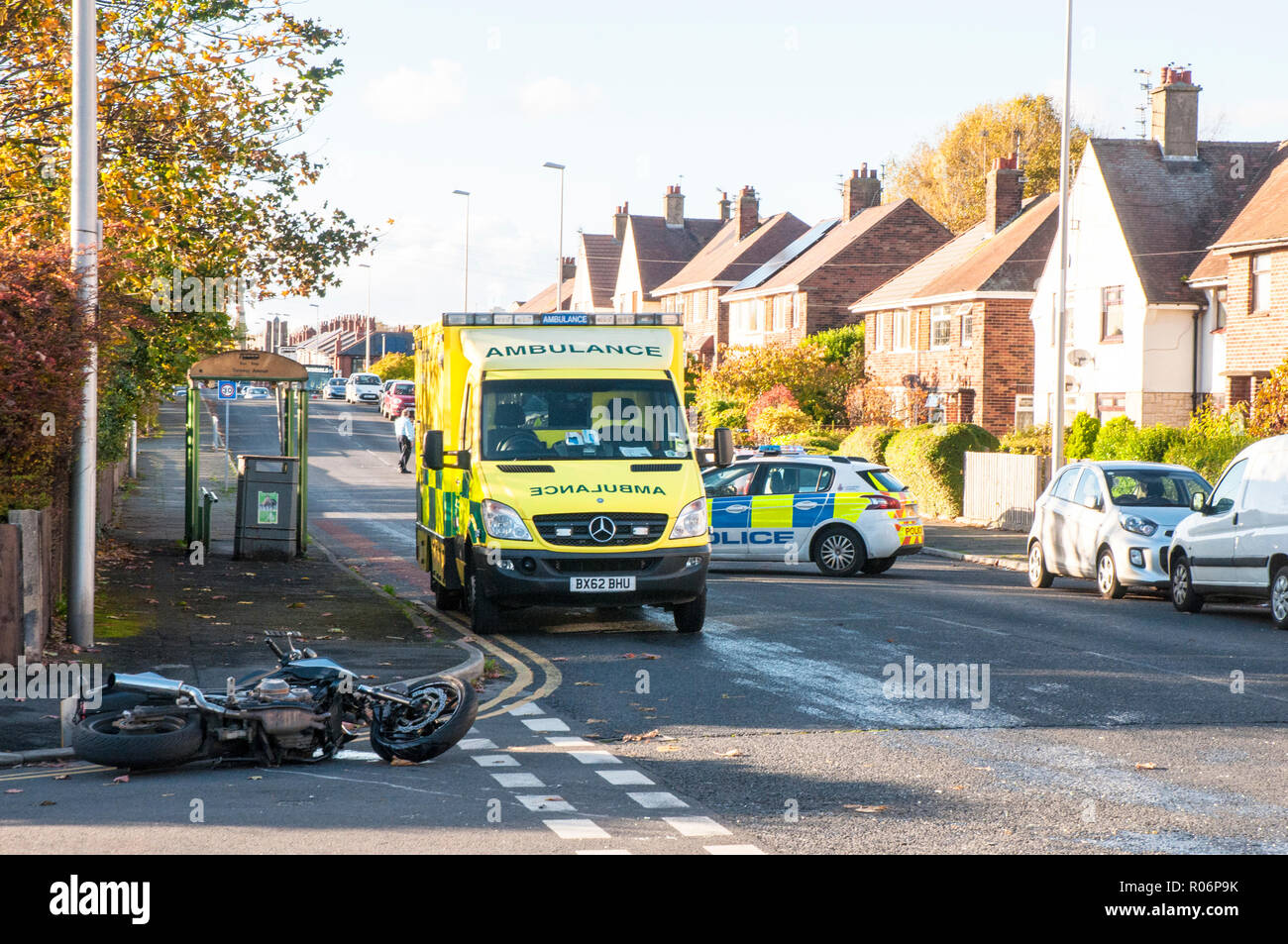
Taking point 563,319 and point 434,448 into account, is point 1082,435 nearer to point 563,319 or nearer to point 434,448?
point 563,319

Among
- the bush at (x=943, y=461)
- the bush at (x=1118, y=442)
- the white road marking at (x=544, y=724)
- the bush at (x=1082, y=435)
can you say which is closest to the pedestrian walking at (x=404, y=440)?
the bush at (x=943, y=461)

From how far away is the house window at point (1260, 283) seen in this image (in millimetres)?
36781

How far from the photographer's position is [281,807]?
25.7ft

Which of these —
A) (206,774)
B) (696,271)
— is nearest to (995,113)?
(696,271)

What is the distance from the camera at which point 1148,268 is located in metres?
42.1

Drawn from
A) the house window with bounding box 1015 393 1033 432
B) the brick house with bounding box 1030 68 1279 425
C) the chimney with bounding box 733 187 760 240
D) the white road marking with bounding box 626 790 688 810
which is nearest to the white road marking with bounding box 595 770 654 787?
the white road marking with bounding box 626 790 688 810

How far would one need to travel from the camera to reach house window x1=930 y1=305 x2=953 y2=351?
51.2 metres

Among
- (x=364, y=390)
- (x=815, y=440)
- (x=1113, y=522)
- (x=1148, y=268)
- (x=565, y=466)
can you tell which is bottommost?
(x=1113, y=522)

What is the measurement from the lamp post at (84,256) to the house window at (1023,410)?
3790cm

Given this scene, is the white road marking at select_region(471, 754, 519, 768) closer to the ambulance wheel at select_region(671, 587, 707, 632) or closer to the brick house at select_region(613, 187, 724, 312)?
the ambulance wheel at select_region(671, 587, 707, 632)

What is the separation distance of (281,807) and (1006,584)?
1532 centimetres

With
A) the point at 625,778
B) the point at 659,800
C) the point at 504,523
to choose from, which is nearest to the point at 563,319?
the point at 504,523

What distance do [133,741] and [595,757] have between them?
258cm
